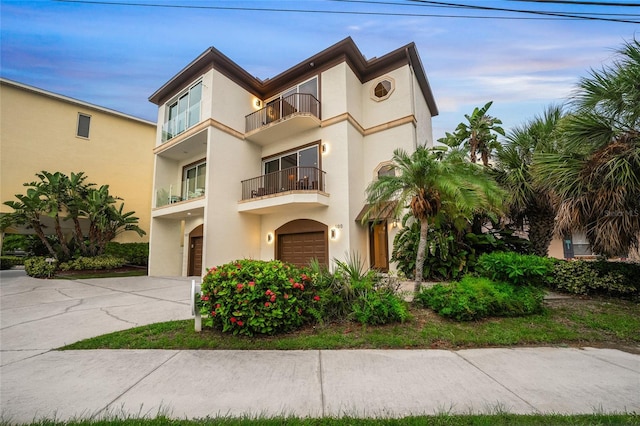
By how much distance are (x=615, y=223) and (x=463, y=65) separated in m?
5.85

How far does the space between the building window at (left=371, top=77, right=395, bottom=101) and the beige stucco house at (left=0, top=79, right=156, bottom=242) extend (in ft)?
56.3

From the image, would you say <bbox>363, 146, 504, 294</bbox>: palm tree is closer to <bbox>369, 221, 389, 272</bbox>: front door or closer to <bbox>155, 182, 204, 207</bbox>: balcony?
<bbox>369, 221, 389, 272</bbox>: front door

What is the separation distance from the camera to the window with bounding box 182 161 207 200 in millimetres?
14617

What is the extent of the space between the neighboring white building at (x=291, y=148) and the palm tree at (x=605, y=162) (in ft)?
17.9

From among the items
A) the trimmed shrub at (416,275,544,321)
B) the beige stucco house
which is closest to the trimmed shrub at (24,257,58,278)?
the beige stucco house

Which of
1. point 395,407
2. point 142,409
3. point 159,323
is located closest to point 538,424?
point 395,407

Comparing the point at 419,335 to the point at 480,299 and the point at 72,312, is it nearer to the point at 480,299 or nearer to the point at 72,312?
the point at 480,299

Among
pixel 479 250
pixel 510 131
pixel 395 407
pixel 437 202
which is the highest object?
pixel 510 131

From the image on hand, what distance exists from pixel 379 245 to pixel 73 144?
19.9m

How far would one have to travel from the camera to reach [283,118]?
40.8 feet

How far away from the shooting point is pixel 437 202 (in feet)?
22.4

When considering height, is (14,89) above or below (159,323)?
above

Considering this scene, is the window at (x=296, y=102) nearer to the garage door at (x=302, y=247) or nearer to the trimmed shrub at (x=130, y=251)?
the garage door at (x=302, y=247)

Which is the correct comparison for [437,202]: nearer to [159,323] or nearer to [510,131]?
[510,131]
